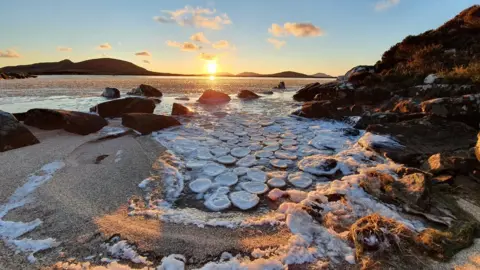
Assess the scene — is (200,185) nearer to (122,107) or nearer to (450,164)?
(450,164)

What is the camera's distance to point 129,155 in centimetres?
562

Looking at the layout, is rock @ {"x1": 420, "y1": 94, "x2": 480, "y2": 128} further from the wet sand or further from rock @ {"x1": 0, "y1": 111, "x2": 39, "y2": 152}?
rock @ {"x1": 0, "y1": 111, "x2": 39, "y2": 152}

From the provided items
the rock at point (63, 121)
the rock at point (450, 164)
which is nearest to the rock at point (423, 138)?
the rock at point (450, 164)

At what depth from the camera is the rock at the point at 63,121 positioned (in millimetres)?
7551

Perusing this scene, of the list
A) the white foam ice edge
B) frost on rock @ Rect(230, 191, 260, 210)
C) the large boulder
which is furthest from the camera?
the large boulder

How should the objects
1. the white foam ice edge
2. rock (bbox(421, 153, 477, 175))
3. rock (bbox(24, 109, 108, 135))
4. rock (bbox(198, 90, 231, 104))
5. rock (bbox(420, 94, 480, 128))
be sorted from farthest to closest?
rock (bbox(198, 90, 231, 104))
rock (bbox(24, 109, 108, 135))
rock (bbox(420, 94, 480, 128))
rock (bbox(421, 153, 477, 175))
the white foam ice edge

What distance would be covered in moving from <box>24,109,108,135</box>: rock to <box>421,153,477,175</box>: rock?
8.09m

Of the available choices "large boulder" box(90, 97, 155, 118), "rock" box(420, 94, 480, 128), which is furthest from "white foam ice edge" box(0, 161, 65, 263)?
"rock" box(420, 94, 480, 128)

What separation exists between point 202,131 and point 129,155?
3.00 m

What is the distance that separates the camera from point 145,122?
8.02m

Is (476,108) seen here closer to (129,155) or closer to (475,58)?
(475,58)

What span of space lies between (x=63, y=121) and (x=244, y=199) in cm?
640

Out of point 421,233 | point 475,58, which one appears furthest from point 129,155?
point 475,58

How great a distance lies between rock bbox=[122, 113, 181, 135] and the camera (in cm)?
784
